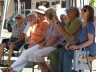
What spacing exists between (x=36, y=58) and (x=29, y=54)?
Answer: 0.18 meters

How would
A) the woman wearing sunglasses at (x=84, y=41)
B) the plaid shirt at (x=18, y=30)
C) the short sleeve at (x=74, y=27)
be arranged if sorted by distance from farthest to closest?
1. the plaid shirt at (x=18, y=30)
2. the short sleeve at (x=74, y=27)
3. the woman wearing sunglasses at (x=84, y=41)

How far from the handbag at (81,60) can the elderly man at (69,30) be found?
48 centimetres

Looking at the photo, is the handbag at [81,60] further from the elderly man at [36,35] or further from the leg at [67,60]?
the elderly man at [36,35]

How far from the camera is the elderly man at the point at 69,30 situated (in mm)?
6176

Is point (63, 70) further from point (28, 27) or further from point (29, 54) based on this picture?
point (28, 27)

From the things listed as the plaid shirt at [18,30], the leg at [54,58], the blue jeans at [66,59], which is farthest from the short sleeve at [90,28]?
the plaid shirt at [18,30]

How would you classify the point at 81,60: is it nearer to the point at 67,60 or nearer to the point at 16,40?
the point at 67,60

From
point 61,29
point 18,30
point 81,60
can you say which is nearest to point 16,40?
point 18,30

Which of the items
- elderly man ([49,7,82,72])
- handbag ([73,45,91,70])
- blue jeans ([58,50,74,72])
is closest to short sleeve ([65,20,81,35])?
elderly man ([49,7,82,72])

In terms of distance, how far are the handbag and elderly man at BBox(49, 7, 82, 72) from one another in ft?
1.57

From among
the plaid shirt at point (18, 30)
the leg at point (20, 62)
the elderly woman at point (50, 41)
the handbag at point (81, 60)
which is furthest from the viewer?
the plaid shirt at point (18, 30)

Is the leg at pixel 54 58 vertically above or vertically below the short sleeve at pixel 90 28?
below

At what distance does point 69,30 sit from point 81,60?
0.64 m

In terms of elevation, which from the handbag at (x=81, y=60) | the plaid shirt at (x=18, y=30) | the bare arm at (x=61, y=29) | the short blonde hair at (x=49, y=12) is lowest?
the handbag at (x=81, y=60)
